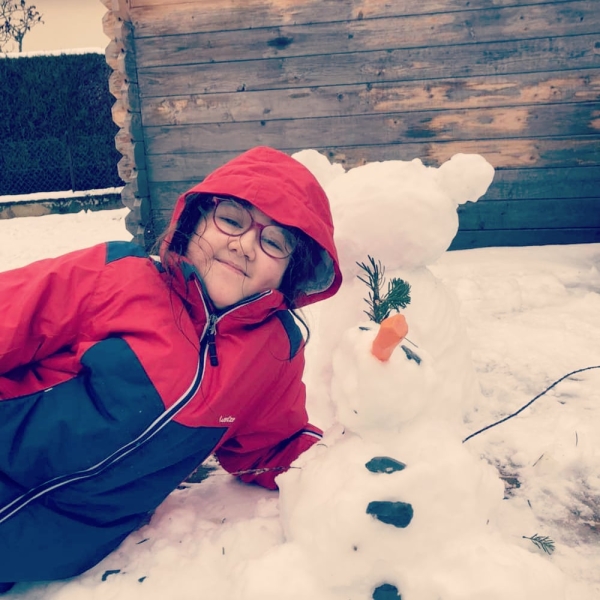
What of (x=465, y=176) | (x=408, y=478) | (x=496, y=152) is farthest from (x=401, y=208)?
(x=496, y=152)

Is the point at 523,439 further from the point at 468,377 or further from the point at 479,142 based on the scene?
the point at 479,142

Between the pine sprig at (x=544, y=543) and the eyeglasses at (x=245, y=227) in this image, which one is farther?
the eyeglasses at (x=245, y=227)

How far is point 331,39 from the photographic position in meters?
3.87

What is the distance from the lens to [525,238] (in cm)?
410

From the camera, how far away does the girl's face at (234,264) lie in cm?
134

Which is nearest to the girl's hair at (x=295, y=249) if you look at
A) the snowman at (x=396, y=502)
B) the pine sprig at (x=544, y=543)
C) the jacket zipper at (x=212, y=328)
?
the jacket zipper at (x=212, y=328)

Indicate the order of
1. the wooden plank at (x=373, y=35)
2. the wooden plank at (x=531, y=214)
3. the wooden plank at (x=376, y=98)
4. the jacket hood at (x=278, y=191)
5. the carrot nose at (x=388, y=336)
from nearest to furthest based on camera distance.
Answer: the carrot nose at (x=388, y=336) → the jacket hood at (x=278, y=191) → the wooden plank at (x=373, y=35) → the wooden plank at (x=376, y=98) → the wooden plank at (x=531, y=214)

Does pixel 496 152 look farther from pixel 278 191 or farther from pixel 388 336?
pixel 388 336

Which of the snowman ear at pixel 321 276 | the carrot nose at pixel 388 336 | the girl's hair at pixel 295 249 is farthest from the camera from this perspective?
the snowman ear at pixel 321 276

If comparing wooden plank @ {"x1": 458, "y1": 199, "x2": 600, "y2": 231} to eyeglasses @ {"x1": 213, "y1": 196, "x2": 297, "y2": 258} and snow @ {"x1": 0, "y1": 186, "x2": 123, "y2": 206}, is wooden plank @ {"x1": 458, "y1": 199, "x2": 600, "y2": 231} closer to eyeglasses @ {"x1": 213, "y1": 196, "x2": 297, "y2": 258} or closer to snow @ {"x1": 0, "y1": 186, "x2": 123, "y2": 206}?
eyeglasses @ {"x1": 213, "y1": 196, "x2": 297, "y2": 258}

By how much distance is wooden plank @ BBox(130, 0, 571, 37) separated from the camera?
146 inches

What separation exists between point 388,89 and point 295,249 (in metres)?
2.90

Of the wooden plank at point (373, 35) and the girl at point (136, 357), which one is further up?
the wooden plank at point (373, 35)

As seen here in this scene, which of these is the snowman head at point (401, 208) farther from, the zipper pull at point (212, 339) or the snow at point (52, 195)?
the snow at point (52, 195)
